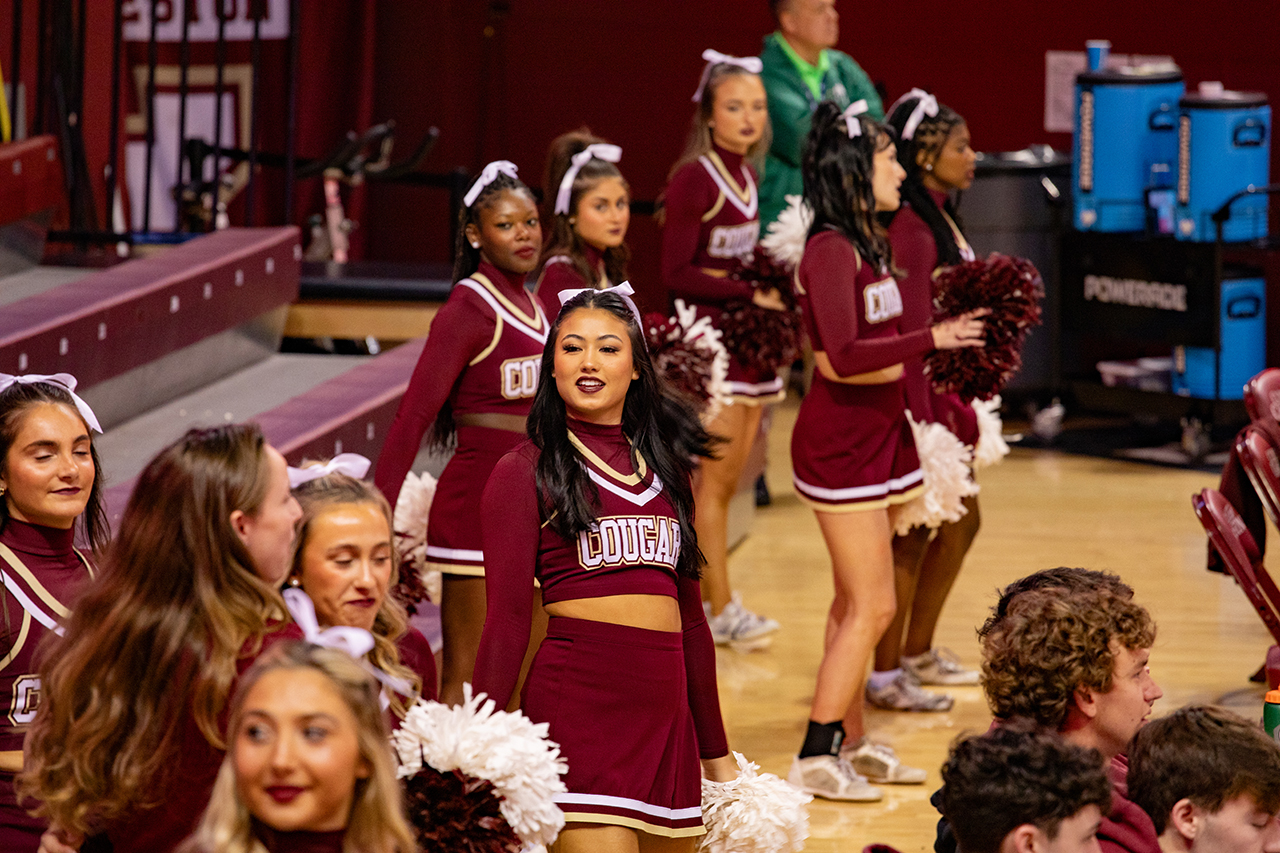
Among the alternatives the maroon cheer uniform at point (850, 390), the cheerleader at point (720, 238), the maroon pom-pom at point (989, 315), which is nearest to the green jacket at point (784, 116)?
the cheerleader at point (720, 238)

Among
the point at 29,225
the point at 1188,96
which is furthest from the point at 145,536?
the point at 1188,96

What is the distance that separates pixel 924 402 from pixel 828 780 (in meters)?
1.21

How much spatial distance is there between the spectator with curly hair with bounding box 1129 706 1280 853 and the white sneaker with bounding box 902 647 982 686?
285 cm

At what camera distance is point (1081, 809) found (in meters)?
2.17

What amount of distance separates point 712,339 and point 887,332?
0.95 metres

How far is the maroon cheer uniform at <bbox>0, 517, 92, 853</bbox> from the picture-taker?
106 inches

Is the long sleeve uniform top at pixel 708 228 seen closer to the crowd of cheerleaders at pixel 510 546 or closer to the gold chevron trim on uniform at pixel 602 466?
the crowd of cheerleaders at pixel 510 546

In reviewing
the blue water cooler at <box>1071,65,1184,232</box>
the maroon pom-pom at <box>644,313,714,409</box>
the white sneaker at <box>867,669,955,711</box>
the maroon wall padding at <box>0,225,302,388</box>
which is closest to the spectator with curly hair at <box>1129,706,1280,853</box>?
the maroon pom-pom at <box>644,313,714,409</box>

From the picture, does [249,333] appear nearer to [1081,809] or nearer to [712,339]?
[712,339]

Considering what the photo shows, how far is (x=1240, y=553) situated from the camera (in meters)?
4.63

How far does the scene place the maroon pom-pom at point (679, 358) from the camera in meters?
4.86

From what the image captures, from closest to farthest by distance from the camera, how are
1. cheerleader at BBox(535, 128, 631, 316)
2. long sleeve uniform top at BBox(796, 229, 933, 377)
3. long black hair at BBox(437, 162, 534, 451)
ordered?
1. long black hair at BBox(437, 162, 534, 451)
2. long sleeve uniform top at BBox(796, 229, 933, 377)
3. cheerleader at BBox(535, 128, 631, 316)

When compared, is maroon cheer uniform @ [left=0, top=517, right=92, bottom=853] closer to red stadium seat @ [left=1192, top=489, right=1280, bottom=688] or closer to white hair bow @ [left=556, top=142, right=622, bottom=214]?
white hair bow @ [left=556, top=142, right=622, bottom=214]

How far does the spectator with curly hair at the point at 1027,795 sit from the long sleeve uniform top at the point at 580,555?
78 centimetres
